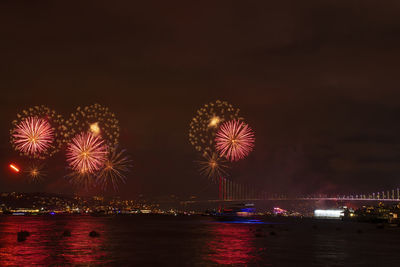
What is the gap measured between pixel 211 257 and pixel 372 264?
16.2 metres

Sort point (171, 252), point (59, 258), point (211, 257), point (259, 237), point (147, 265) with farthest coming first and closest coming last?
point (259, 237)
point (171, 252)
point (211, 257)
point (59, 258)
point (147, 265)

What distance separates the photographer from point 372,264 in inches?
1841

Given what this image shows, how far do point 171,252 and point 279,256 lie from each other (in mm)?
12537

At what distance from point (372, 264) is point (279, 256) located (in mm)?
9706

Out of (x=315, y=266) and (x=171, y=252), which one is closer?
(x=315, y=266)

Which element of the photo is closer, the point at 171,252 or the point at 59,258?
the point at 59,258

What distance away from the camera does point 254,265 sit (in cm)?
4284

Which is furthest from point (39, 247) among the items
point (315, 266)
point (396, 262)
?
point (396, 262)

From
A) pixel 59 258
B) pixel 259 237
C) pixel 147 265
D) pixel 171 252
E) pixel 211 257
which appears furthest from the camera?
pixel 259 237

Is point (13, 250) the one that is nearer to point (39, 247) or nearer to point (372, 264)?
point (39, 247)

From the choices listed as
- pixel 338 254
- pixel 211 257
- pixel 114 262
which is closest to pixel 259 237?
pixel 338 254

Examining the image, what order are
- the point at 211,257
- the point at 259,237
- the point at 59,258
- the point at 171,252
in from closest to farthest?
the point at 59,258
the point at 211,257
the point at 171,252
the point at 259,237

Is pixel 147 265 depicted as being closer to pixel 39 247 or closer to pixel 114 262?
pixel 114 262

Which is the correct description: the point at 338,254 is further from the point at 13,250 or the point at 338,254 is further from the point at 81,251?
the point at 13,250
